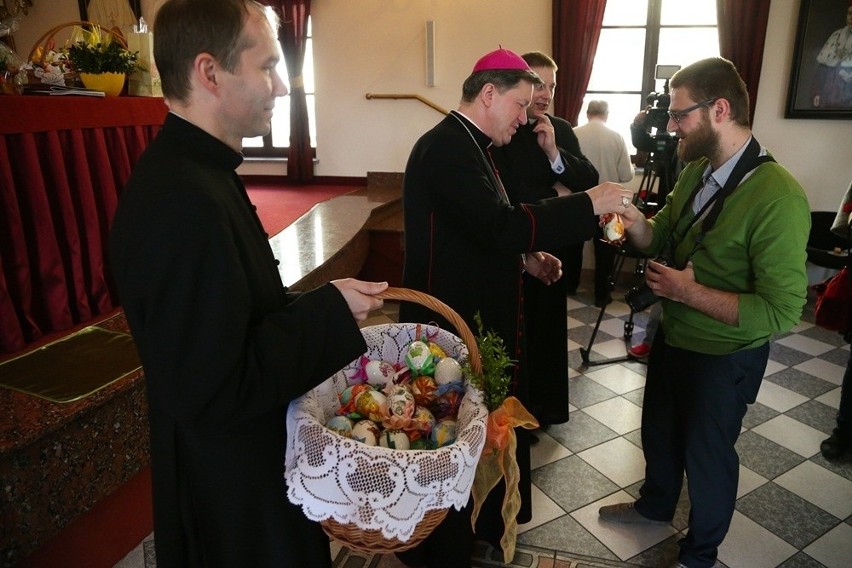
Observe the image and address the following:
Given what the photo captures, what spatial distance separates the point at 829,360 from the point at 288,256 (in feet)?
11.5

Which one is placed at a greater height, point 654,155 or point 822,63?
point 822,63

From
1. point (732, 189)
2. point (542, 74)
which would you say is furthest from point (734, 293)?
point (542, 74)

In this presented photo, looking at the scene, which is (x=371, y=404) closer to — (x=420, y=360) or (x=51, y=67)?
(x=420, y=360)

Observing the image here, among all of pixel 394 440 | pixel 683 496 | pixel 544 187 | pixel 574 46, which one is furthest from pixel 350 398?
pixel 574 46

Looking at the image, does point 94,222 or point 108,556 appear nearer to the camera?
point 108,556

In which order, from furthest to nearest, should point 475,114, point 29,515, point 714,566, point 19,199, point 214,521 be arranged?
point 19,199
point 714,566
point 475,114
point 29,515
point 214,521

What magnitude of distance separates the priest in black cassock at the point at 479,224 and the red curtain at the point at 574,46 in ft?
12.4

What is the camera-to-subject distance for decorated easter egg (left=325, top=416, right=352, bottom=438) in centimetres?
108

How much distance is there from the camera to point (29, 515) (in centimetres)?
151

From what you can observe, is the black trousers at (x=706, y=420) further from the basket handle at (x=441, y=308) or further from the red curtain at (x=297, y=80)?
the red curtain at (x=297, y=80)

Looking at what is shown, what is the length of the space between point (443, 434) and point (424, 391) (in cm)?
14

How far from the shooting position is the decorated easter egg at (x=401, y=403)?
1.13m

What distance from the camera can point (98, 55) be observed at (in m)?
2.54

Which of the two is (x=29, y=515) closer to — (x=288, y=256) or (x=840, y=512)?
(x=288, y=256)
